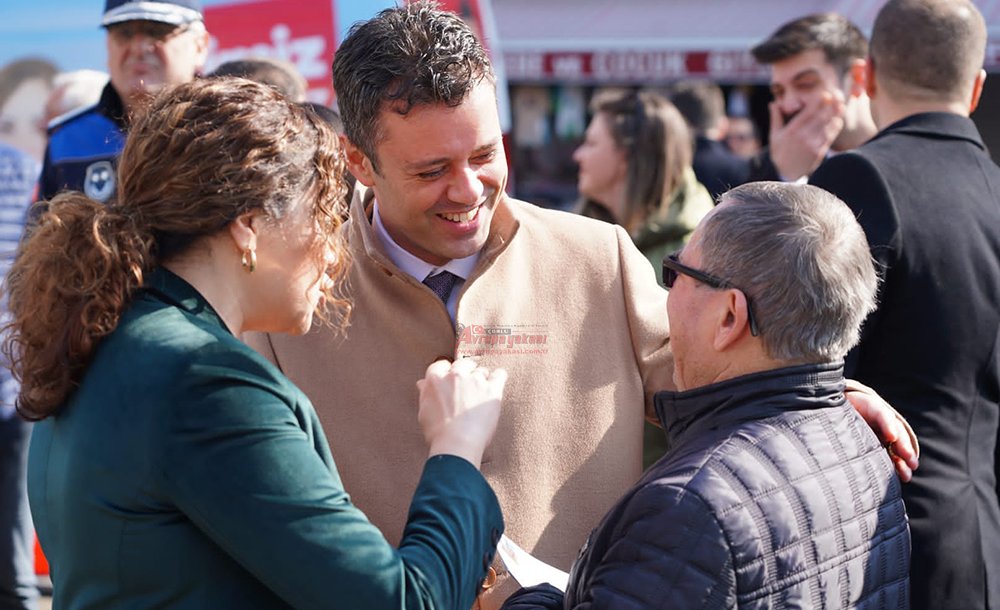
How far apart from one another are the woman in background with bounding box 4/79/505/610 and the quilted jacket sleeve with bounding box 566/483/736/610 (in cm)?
20

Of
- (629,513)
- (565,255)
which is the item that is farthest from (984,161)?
(629,513)

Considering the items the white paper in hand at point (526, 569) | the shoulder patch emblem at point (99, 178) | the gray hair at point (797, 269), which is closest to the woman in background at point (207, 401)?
the white paper in hand at point (526, 569)

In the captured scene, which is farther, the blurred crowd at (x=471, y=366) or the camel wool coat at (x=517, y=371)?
the camel wool coat at (x=517, y=371)

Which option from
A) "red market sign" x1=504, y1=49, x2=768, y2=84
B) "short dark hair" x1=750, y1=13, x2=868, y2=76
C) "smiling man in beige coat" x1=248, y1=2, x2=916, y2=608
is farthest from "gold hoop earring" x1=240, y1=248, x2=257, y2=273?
"red market sign" x1=504, y1=49, x2=768, y2=84

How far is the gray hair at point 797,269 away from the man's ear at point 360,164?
2.65 feet

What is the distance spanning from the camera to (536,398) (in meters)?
2.38

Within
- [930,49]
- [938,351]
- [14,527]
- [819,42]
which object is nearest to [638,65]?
[819,42]

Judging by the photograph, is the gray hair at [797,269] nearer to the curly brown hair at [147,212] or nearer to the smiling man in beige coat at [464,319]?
the smiling man in beige coat at [464,319]

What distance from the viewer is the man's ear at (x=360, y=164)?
2.46m

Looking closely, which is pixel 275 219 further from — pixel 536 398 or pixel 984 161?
pixel 984 161

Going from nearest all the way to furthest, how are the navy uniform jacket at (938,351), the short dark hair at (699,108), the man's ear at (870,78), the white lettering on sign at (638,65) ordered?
the navy uniform jacket at (938,351) → the man's ear at (870,78) → the short dark hair at (699,108) → the white lettering on sign at (638,65)

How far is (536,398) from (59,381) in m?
0.98

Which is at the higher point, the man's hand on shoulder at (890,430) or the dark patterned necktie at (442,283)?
the dark patterned necktie at (442,283)

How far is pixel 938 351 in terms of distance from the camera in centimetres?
287
